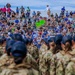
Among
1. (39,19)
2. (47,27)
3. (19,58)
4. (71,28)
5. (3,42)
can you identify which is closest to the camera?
(19,58)

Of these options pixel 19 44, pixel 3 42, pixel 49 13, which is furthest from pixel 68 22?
pixel 19 44

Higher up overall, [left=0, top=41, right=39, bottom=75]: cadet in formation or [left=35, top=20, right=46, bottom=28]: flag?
[left=0, top=41, right=39, bottom=75]: cadet in formation

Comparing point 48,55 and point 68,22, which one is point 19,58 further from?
point 68,22

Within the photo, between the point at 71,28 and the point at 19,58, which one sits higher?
the point at 19,58

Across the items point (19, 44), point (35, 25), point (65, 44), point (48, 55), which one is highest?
point (19, 44)

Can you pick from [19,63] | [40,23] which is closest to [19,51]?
[19,63]

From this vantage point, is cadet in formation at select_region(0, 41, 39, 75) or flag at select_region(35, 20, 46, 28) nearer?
cadet in formation at select_region(0, 41, 39, 75)

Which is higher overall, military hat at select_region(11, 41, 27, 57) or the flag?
military hat at select_region(11, 41, 27, 57)

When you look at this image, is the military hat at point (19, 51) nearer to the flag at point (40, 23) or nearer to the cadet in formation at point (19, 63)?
the cadet in formation at point (19, 63)

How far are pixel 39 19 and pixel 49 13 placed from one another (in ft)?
6.77

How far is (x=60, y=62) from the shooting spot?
8.10 metres

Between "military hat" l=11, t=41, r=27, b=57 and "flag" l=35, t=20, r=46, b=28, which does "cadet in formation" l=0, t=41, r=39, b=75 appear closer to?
"military hat" l=11, t=41, r=27, b=57

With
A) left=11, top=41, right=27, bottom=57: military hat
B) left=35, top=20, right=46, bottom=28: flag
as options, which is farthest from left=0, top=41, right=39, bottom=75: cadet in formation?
left=35, top=20, right=46, bottom=28: flag

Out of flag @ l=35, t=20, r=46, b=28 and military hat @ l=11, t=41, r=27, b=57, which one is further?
flag @ l=35, t=20, r=46, b=28
